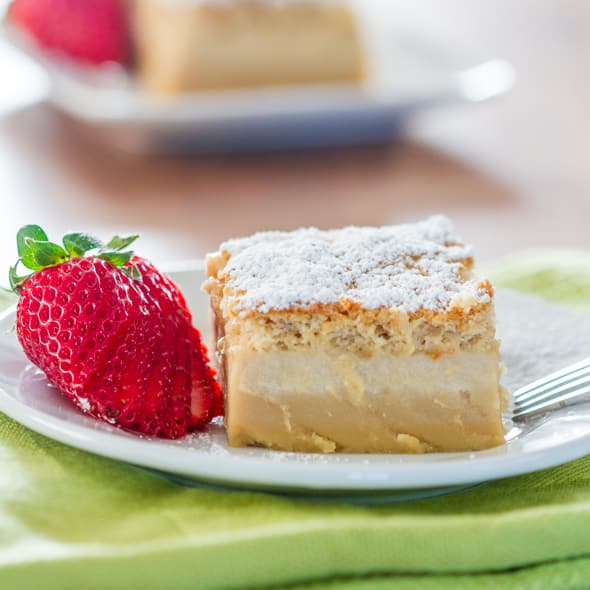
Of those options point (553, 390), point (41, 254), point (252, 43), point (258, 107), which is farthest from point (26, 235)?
point (252, 43)

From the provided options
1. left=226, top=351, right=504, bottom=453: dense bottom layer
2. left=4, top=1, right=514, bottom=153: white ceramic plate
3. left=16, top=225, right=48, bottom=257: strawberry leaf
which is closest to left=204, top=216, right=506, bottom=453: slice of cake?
left=226, top=351, right=504, bottom=453: dense bottom layer

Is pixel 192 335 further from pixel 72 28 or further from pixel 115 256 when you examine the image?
pixel 72 28

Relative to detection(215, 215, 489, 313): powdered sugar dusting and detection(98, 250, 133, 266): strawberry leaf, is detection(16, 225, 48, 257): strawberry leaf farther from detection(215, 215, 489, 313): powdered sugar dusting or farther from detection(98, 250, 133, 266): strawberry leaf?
detection(215, 215, 489, 313): powdered sugar dusting

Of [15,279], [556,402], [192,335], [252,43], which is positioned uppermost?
[252,43]

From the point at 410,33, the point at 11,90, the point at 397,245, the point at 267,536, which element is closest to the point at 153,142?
the point at 11,90

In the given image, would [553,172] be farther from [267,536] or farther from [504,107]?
[267,536]
